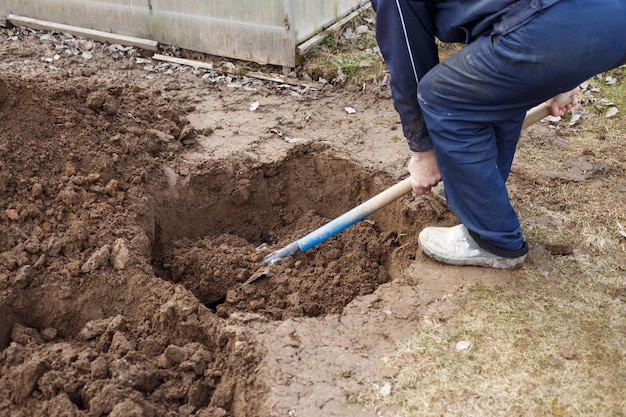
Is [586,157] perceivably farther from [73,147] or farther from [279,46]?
[73,147]

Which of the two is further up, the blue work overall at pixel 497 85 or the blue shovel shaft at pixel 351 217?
the blue work overall at pixel 497 85

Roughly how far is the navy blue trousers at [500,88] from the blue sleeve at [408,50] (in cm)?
9

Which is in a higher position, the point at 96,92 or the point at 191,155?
the point at 96,92

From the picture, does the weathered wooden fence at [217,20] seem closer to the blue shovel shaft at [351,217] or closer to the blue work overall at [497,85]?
the blue shovel shaft at [351,217]

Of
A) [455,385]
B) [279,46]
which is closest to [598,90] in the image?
[279,46]

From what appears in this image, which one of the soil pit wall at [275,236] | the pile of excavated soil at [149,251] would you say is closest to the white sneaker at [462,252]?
the pile of excavated soil at [149,251]

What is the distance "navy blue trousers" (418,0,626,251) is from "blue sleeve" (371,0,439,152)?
87 millimetres

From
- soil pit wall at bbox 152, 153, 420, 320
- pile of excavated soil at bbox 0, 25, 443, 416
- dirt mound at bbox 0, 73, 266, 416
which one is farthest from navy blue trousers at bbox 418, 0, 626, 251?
dirt mound at bbox 0, 73, 266, 416

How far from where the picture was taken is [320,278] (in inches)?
150

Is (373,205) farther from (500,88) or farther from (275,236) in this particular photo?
(275,236)

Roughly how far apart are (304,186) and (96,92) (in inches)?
63.0

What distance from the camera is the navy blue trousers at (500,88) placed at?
103 inches

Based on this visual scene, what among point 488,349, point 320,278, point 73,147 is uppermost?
point 73,147

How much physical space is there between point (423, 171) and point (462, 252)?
1.69 feet
